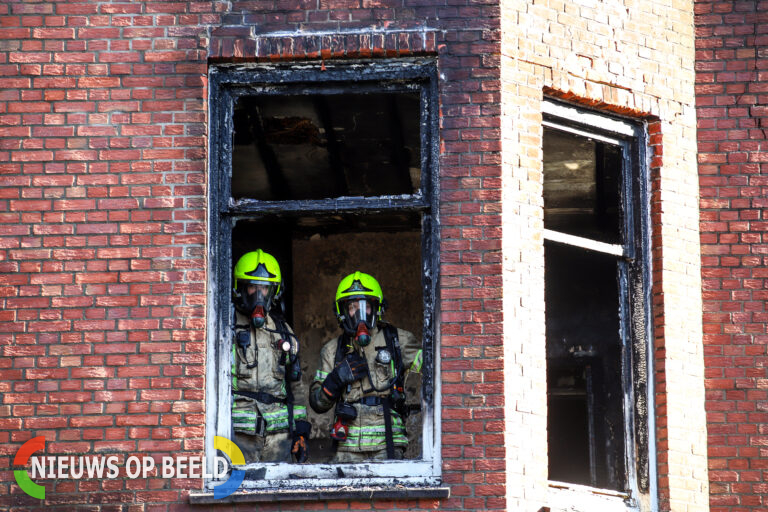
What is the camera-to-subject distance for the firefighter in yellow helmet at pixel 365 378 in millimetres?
8328

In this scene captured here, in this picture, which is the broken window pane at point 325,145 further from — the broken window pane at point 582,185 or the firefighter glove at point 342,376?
the firefighter glove at point 342,376

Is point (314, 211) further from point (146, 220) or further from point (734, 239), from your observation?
point (734, 239)

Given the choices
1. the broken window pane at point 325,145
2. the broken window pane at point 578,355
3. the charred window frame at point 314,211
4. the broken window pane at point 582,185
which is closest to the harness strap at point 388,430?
the charred window frame at point 314,211

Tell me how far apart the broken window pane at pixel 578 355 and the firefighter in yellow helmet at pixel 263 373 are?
3000mm

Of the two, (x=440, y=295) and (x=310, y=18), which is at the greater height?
(x=310, y=18)

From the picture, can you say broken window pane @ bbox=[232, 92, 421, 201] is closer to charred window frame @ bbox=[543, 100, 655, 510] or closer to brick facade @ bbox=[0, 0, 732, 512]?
brick facade @ bbox=[0, 0, 732, 512]

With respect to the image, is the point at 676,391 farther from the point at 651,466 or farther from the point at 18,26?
the point at 18,26

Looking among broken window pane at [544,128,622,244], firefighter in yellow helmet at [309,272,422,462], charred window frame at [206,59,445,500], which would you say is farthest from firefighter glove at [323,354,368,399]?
broken window pane at [544,128,622,244]

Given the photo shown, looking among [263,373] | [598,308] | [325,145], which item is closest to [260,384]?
[263,373]

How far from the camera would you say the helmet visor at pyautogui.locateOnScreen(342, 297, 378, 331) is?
858 centimetres

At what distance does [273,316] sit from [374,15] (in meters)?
2.25

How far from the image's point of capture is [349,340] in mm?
8656

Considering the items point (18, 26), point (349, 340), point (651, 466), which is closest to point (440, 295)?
point (349, 340)

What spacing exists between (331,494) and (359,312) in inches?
65.2
